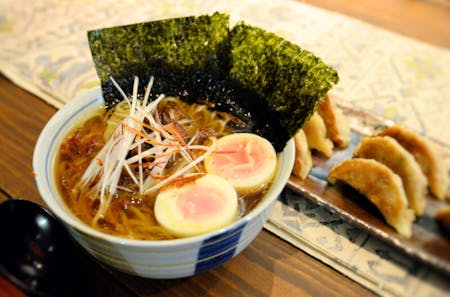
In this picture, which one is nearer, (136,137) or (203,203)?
(203,203)

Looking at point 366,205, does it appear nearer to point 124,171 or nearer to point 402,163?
point 402,163

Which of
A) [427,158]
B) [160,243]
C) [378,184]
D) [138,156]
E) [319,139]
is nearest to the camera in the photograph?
[427,158]

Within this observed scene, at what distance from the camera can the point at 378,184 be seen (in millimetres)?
806

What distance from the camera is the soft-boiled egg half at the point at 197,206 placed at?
791mm

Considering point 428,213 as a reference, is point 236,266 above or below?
below

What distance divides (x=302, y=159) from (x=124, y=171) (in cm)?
45

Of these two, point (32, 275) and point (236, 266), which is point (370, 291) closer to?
point (236, 266)

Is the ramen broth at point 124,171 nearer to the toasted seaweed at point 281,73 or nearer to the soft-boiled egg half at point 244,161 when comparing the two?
the soft-boiled egg half at point 244,161

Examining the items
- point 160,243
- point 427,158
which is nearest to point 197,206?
point 160,243

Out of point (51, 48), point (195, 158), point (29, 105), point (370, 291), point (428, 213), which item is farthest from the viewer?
point (51, 48)

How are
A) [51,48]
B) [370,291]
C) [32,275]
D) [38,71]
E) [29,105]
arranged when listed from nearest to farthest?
[32,275], [370,291], [29,105], [38,71], [51,48]

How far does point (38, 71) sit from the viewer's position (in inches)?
59.9

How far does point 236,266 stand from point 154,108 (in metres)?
0.47

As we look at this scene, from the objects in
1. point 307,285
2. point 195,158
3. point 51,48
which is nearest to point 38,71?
point 51,48
